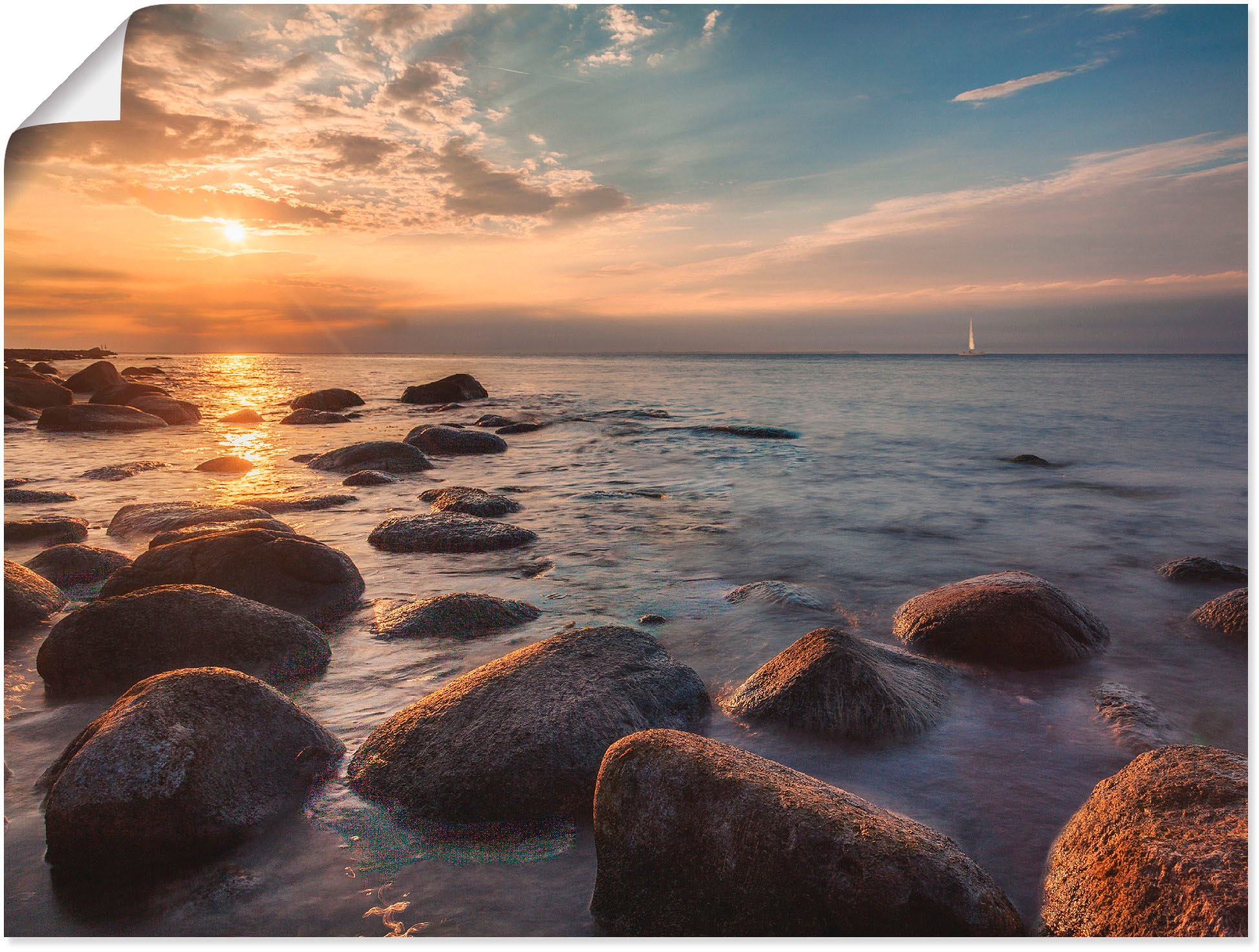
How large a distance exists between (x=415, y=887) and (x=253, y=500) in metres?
5.84

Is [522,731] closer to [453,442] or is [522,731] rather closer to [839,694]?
[839,694]

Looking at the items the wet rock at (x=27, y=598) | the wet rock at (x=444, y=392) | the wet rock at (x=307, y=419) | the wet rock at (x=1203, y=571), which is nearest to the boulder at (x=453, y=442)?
the wet rock at (x=307, y=419)

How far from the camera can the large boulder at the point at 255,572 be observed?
428 centimetres

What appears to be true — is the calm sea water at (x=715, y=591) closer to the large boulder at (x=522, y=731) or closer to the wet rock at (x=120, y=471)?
the large boulder at (x=522, y=731)

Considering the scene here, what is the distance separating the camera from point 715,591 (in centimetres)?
494

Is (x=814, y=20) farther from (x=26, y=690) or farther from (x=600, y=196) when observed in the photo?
(x=26, y=690)

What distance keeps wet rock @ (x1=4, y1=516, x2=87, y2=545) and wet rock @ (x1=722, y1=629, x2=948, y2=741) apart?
559 centimetres

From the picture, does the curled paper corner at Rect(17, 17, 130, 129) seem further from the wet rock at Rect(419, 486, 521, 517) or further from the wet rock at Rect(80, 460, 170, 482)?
the wet rock at Rect(80, 460, 170, 482)

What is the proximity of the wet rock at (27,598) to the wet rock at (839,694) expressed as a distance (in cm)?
388

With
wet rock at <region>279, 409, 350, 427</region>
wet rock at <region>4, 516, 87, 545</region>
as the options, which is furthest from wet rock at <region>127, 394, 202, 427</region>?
wet rock at <region>4, 516, 87, 545</region>

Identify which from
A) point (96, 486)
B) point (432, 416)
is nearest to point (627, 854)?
point (96, 486)

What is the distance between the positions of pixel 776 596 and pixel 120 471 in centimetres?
832

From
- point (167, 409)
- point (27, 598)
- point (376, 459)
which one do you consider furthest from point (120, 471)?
point (167, 409)

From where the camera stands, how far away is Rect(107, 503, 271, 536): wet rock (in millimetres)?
5672
